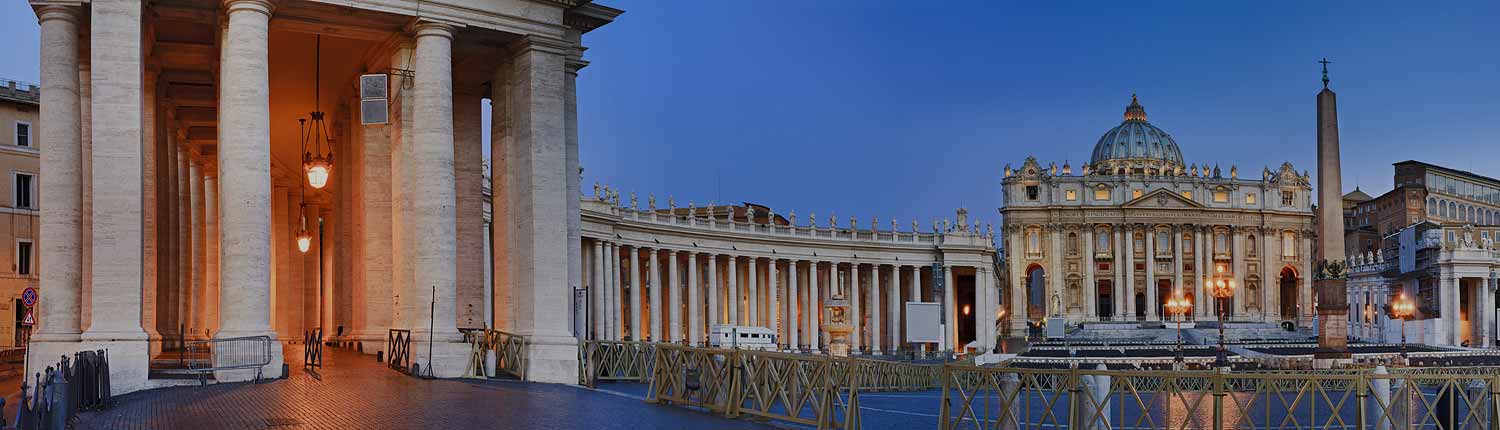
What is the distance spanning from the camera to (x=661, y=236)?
78125mm

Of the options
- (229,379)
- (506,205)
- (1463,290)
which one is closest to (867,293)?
(1463,290)

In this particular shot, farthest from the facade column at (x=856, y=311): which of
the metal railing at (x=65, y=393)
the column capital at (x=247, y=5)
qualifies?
the metal railing at (x=65, y=393)

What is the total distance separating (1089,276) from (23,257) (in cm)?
10658

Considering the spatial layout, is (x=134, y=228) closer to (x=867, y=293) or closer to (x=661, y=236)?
(x=661, y=236)

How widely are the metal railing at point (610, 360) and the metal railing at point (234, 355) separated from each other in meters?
6.63

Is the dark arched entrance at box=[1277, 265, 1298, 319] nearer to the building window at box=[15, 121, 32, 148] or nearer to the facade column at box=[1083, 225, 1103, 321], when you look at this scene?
the facade column at box=[1083, 225, 1103, 321]

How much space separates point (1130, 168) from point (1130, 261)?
18.3 meters

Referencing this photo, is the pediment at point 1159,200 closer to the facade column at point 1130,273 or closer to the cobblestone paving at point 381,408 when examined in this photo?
the facade column at point 1130,273

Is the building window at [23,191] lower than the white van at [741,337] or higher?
higher

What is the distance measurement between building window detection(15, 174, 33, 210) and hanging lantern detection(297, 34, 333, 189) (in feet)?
77.5

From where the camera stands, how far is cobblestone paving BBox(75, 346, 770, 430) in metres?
18.9

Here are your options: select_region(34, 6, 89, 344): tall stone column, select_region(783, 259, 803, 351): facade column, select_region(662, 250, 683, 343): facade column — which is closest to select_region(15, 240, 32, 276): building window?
select_region(662, 250, 683, 343): facade column

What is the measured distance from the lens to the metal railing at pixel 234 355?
81.6 feet

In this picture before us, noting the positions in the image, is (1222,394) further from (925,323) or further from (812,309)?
(812,309)
